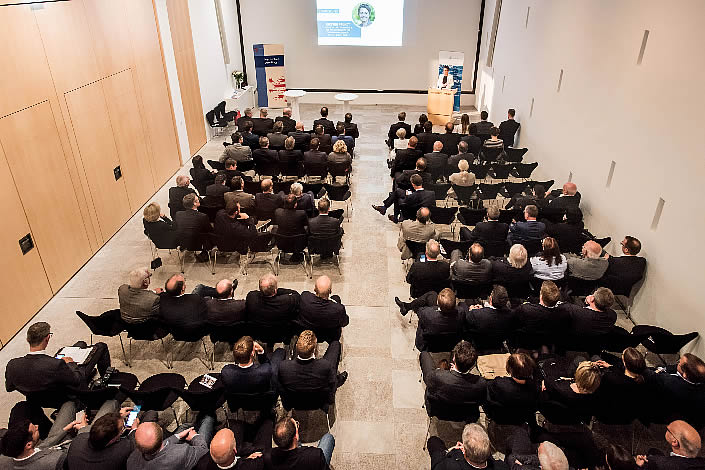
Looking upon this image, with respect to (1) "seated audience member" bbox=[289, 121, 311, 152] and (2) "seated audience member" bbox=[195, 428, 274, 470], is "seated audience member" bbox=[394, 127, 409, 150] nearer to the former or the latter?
(1) "seated audience member" bbox=[289, 121, 311, 152]

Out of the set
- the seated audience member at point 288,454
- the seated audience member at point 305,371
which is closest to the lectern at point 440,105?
the seated audience member at point 305,371

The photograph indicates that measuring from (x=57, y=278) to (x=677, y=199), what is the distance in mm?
8293

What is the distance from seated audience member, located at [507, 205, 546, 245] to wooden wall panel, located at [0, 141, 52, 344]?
21.6 feet

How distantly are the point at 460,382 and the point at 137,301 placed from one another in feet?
11.5

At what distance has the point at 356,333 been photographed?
6.18m

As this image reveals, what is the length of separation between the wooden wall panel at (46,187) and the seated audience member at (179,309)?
108 inches

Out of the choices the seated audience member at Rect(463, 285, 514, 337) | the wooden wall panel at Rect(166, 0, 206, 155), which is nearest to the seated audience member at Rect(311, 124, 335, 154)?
the wooden wall panel at Rect(166, 0, 206, 155)

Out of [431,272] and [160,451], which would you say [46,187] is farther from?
[431,272]

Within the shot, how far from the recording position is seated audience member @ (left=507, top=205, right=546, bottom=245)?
21.9 ft

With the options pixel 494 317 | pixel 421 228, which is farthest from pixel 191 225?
pixel 494 317

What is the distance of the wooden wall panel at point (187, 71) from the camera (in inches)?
432

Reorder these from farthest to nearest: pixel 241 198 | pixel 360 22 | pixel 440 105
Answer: pixel 360 22 < pixel 440 105 < pixel 241 198

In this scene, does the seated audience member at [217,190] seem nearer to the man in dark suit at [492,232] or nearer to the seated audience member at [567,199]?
→ the man in dark suit at [492,232]

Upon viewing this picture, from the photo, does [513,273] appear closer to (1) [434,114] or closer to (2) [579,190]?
(2) [579,190]
